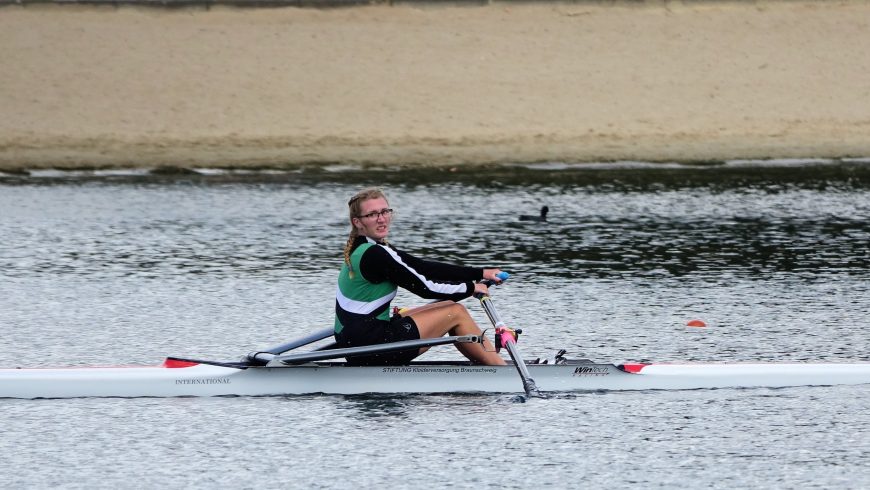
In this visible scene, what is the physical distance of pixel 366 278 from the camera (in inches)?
356

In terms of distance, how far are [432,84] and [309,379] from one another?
20418mm

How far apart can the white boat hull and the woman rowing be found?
13 centimetres

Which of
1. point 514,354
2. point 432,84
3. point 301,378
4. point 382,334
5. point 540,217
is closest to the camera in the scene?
point 514,354

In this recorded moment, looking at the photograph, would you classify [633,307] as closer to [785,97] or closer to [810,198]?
[810,198]

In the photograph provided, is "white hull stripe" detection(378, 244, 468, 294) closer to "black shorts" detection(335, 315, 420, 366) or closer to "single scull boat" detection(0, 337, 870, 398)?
"black shorts" detection(335, 315, 420, 366)

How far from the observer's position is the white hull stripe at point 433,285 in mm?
9000

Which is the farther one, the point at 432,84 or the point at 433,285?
the point at 432,84

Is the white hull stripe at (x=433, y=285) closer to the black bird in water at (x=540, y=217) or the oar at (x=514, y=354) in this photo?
the oar at (x=514, y=354)

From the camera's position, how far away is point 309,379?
920 cm

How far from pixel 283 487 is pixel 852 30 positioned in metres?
27.2

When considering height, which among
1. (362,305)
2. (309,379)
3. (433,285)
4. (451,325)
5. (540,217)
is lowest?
(540,217)

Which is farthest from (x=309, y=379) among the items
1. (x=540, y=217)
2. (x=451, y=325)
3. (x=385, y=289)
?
(x=540, y=217)

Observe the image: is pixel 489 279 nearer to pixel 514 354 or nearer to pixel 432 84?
pixel 514 354

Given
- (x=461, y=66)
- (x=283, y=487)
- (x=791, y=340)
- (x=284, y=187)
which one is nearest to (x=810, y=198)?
(x=284, y=187)
